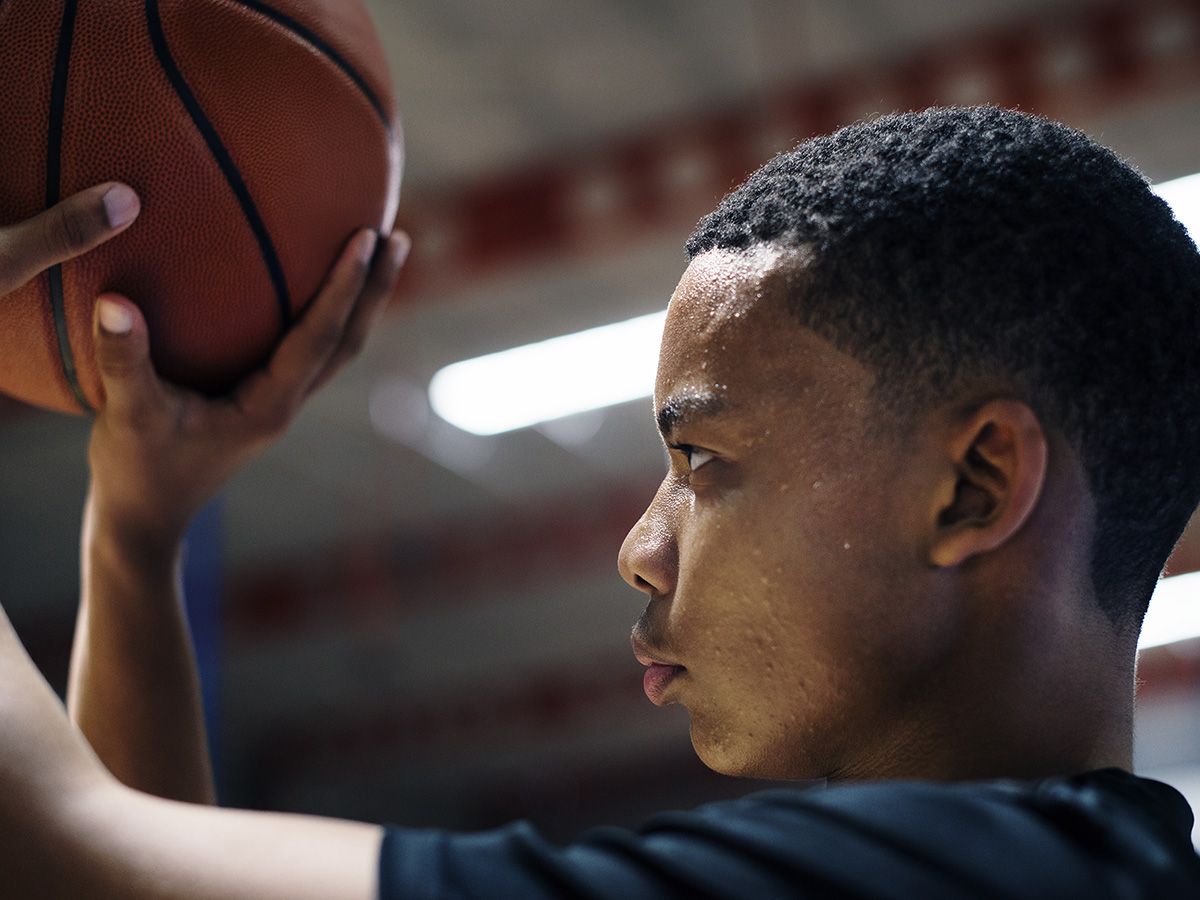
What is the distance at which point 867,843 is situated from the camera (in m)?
0.72

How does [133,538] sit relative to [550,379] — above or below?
below

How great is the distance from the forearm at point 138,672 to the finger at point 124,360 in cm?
15

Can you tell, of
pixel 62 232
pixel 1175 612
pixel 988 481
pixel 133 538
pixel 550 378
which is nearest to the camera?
pixel 988 481

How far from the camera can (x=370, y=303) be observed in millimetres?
1403

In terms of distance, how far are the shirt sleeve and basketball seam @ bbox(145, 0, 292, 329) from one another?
2.34 feet

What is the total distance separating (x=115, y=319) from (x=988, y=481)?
766mm

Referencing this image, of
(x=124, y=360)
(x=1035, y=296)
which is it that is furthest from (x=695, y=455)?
(x=124, y=360)

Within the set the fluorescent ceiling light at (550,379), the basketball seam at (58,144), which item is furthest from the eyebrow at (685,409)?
the fluorescent ceiling light at (550,379)

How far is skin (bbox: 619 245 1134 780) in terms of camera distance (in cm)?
90

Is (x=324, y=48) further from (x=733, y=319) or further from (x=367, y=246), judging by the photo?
(x=733, y=319)

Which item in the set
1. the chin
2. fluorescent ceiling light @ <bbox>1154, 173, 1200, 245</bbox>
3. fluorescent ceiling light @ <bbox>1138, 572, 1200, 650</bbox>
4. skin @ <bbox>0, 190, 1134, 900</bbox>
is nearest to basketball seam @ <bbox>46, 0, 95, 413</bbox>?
skin @ <bbox>0, 190, 1134, 900</bbox>

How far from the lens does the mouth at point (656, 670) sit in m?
1.01

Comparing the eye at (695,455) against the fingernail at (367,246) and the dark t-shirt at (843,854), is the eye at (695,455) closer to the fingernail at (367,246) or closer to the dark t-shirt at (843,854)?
the dark t-shirt at (843,854)

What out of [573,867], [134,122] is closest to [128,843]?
[573,867]
